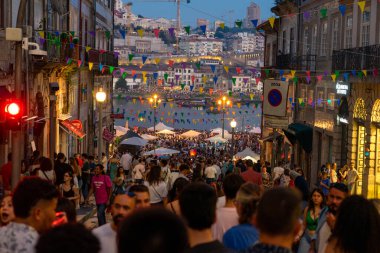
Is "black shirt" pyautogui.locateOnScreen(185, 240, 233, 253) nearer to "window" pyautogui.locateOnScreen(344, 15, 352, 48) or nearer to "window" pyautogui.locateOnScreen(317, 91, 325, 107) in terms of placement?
"window" pyautogui.locateOnScreen(344, 15, 352, 48)

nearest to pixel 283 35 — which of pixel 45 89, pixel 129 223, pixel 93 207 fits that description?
pixel 45 89

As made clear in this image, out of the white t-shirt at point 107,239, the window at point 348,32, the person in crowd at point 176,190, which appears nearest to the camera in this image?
the white t-shirt at point 107,239

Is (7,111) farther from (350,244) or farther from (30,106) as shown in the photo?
(30,106)

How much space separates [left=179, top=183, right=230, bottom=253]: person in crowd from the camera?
564 cm

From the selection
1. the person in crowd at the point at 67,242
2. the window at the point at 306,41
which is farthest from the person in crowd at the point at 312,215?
the window at the point at 306,41

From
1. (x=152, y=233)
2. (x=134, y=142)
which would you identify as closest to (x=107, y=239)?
(x=152, y=233)

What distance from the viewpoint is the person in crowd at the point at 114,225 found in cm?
687

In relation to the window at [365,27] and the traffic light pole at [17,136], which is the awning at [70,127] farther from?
the traffic light pole at [17,136]

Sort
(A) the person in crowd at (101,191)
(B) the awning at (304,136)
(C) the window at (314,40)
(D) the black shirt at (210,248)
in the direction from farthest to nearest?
(B) the awning at (304,136)
(C) the window at (314,40)
(A) the person in crowd at (101,191)
(D) the black shirt at (210,248)

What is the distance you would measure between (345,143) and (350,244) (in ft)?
80.0

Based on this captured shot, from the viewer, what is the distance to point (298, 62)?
37.9 metres

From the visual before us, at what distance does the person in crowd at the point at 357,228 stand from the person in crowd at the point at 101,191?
1008 cm

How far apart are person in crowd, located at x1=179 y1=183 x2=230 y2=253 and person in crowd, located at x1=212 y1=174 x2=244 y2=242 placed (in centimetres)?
166

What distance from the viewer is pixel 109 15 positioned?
190 feet
